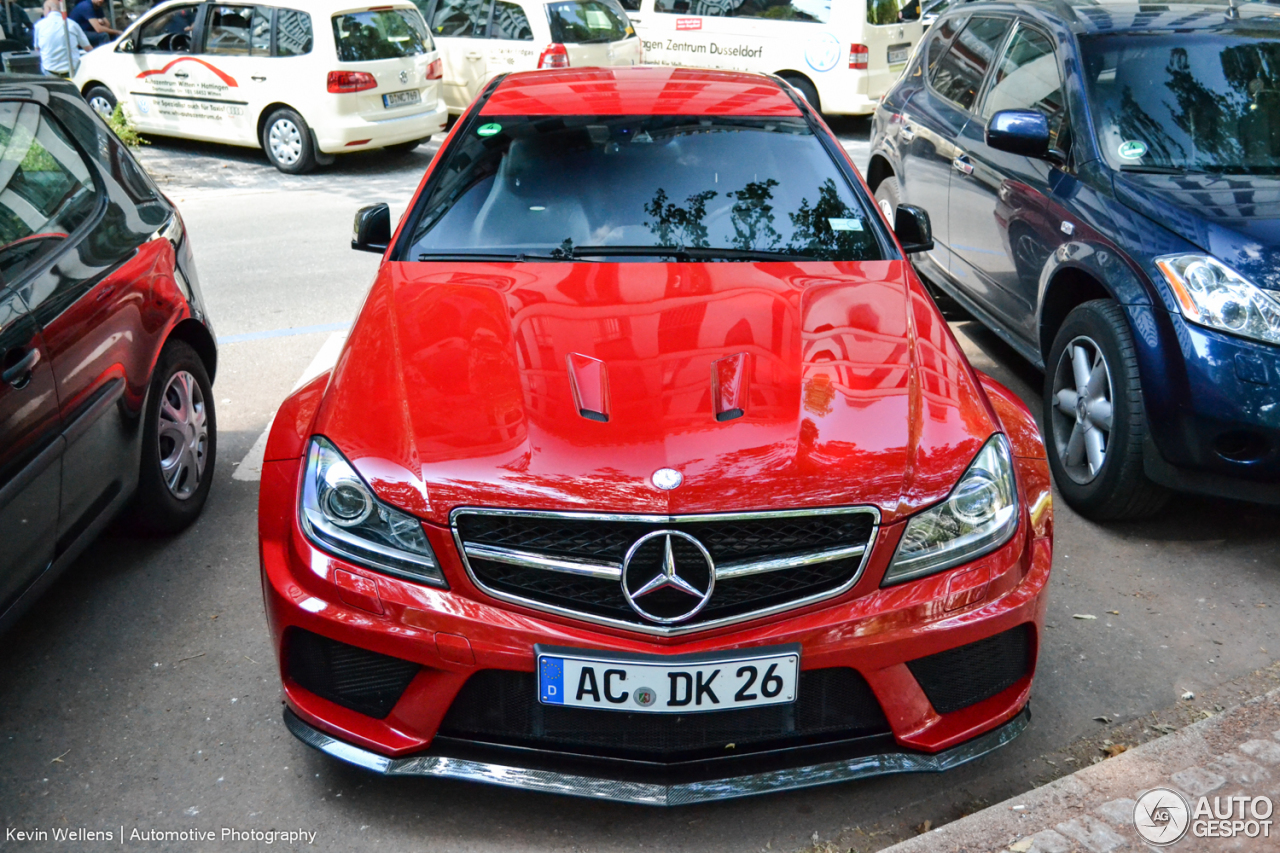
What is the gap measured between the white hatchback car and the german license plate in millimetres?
10

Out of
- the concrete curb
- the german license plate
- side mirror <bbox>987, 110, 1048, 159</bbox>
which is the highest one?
side mirror <bbox>987, 110, 1048, 159</bbox>

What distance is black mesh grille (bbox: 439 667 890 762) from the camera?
8.80 feet

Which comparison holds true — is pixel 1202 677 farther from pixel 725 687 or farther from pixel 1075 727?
pixel 725 687

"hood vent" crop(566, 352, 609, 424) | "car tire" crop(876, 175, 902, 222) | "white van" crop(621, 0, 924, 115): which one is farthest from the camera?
"white van" crop(621, 0, 924, 115)

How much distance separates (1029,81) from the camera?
213 inches

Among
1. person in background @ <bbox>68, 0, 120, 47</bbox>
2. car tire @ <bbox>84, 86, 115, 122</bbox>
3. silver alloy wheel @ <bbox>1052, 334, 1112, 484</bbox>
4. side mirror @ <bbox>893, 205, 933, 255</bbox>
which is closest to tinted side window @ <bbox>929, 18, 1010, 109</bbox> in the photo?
silver alloy wheel @ <bbox>1052, 334, 1112, 484</bbox>

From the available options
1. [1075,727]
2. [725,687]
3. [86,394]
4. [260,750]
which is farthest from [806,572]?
[86,394]

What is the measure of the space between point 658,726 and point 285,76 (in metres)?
10.6

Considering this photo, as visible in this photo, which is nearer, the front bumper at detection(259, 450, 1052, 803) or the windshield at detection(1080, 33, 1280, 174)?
the front bumper at detection(259, 450, 1052, 803)

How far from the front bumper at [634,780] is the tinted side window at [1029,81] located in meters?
3.16

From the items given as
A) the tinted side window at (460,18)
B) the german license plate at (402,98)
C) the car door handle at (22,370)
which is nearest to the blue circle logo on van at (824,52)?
the tinted side window at (460,18)

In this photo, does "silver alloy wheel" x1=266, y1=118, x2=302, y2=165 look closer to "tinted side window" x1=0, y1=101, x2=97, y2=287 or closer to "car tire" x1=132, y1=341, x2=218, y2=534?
"car tire" x1=132, y1=341, x2=218, y2=534

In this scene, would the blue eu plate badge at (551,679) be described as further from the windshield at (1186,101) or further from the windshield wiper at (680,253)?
the windshield at (1186,101)

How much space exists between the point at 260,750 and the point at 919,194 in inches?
182
